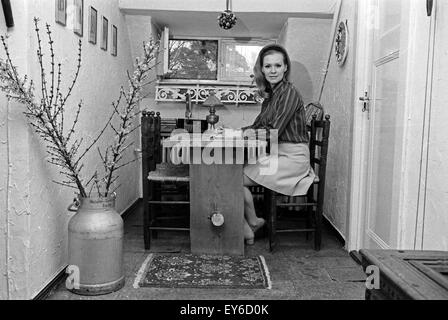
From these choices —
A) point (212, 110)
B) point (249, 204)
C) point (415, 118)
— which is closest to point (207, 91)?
point (212, 110)

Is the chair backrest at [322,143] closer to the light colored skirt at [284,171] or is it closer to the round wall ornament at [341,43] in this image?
the light colored skirt at [284,171]

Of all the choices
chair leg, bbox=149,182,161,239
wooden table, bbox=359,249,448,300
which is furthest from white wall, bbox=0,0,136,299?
wooden table, bbox=359,249,448,300

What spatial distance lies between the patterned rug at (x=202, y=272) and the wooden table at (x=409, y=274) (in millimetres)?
1415

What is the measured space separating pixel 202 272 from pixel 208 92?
7.69ft

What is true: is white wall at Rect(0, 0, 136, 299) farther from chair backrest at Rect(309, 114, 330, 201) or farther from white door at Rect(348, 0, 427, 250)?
white door at Rect(348, 0, 427, 250)

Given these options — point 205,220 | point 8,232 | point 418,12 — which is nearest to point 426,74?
point 418,12

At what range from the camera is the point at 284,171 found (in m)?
3.07

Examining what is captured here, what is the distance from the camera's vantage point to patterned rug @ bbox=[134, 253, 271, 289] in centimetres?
245

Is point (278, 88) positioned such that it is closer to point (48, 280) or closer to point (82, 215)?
point (82, 215)

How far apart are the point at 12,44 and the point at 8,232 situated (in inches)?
32.4

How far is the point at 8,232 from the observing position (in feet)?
6.64

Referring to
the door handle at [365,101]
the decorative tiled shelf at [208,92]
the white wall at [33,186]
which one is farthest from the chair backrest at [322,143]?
the white wall at [33,186]

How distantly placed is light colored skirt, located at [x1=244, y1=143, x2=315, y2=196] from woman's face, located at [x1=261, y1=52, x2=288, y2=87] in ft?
1.60

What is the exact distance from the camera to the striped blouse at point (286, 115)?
3.09 metres
